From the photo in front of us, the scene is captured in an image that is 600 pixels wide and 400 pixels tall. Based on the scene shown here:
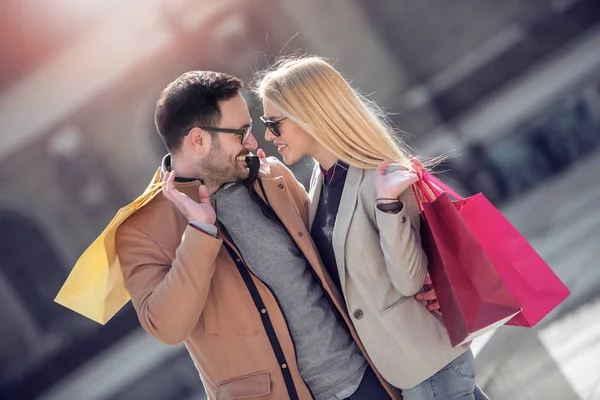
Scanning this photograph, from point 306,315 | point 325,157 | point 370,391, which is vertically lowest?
point 370,391

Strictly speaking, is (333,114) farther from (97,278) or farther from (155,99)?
(155,99)

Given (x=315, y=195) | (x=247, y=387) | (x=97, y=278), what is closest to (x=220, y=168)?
(x=315, y=195)

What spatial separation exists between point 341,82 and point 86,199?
22.1ft

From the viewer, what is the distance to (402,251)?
251 cm

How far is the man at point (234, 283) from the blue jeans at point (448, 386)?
0.11 m

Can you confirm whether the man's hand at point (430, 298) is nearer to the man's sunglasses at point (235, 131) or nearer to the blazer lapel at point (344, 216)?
the blazer lapel at point (344, 216)

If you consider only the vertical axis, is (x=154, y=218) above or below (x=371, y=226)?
above

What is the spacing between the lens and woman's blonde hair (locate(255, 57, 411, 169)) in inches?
108

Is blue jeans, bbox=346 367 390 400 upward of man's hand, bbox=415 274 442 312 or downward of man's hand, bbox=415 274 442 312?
downward

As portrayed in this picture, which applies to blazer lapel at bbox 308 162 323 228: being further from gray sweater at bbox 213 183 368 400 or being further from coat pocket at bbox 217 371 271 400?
coat pocket at bbox 217 371 271 400

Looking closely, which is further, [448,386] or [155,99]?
[155,99]

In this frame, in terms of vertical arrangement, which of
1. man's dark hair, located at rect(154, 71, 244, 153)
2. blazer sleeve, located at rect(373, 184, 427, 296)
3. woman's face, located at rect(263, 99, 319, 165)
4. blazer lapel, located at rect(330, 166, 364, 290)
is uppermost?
man's dark hair, located at rect(154, 71, 244, 153)

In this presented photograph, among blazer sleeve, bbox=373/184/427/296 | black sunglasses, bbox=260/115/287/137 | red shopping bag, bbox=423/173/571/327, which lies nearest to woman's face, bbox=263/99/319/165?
black sunglasses, bbox=260/115/287/137

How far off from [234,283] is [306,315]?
10.6 inches
